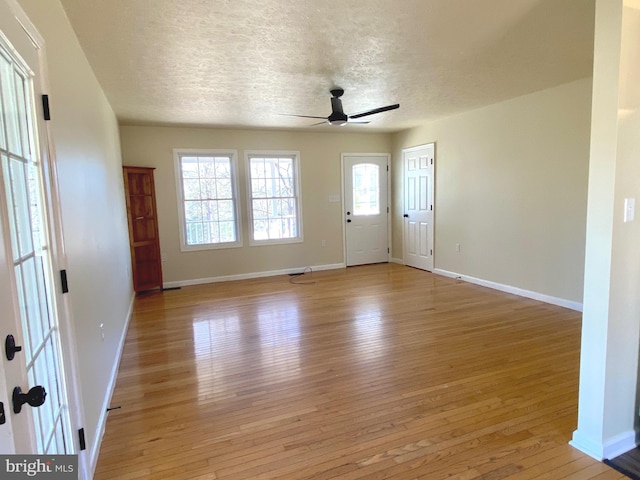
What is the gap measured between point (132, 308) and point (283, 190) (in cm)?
311

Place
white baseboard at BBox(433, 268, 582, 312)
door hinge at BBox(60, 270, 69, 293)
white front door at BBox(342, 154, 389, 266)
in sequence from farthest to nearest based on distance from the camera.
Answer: white front door at BBox(342, 154, 389, 266) < white baseboard at BBox(433, 268, 582, 312) < door hinge at BBox(60, 270, 69, 293)

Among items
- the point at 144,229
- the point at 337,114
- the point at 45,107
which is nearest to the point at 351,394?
the point at 45,107

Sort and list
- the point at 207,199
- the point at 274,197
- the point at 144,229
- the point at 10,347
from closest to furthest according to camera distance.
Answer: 1. the point at 10,347
2. the point at 144,229
3. the point at 207,199
4. the point at 274,197

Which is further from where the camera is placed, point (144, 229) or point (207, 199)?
point (207, 199)

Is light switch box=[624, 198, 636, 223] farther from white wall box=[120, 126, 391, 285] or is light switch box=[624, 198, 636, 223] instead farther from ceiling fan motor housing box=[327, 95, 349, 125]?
white wall box=[120, 126, 391, 285]

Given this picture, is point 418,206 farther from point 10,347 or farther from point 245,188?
point 10,347

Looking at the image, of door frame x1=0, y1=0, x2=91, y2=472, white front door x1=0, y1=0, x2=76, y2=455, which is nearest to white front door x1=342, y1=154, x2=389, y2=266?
door frame x1=0, y1=0, x2=91, y2=472

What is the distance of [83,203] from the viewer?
2.27m

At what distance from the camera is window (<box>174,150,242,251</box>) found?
592 cm

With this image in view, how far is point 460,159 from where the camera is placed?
5.53 m

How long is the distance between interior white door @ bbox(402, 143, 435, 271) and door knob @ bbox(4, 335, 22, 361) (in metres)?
5.91

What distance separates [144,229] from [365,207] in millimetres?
3944

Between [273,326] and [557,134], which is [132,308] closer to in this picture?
[273,326]
